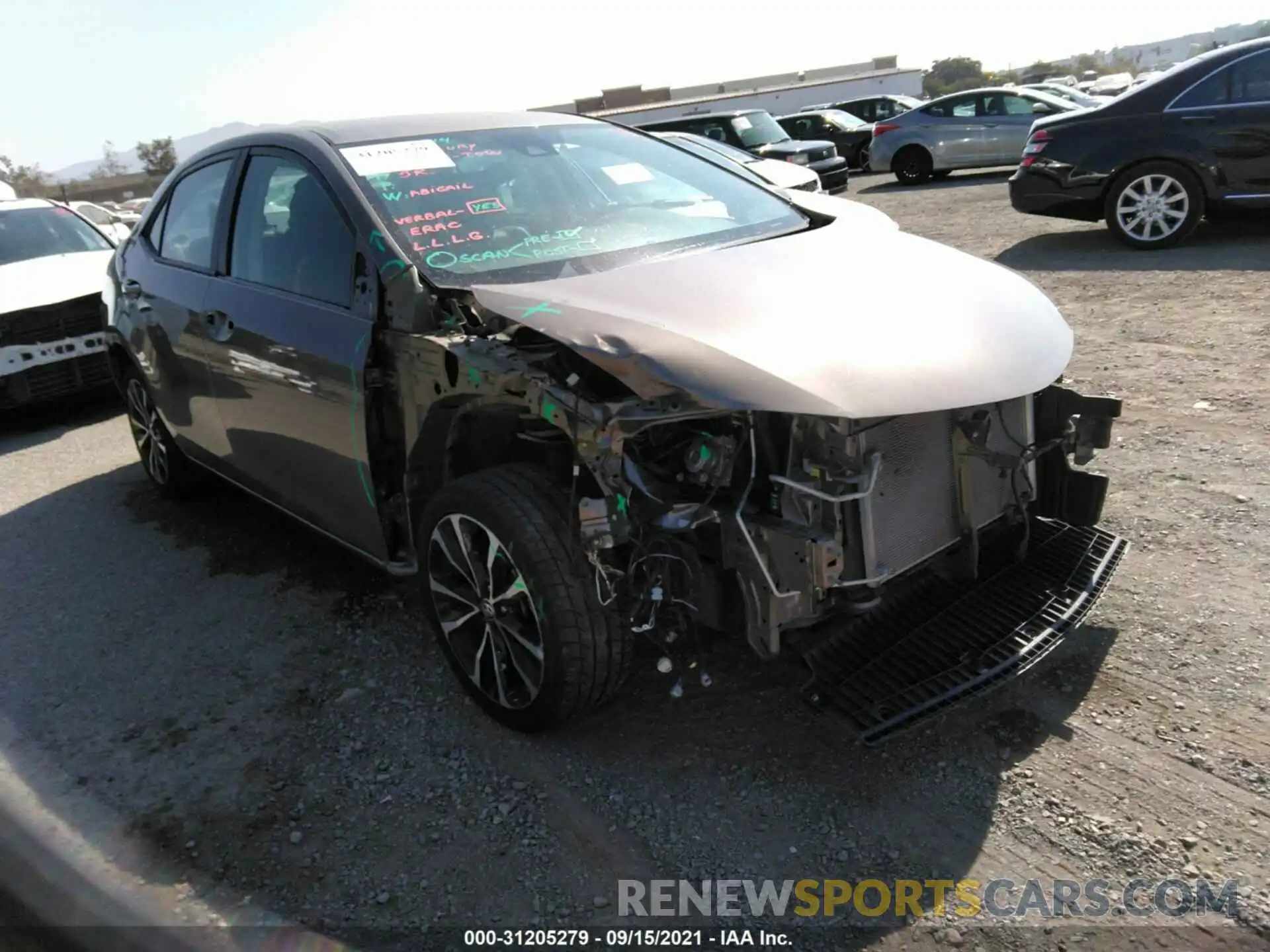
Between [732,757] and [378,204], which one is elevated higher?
[378,204]

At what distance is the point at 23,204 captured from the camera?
830cm

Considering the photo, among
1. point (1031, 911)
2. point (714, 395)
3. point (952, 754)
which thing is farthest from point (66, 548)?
point (1031, 911)

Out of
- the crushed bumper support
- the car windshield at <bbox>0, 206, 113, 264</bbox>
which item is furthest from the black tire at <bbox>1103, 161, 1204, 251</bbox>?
the car windshield at <bbox>0, 206, 113, 264</bbox>

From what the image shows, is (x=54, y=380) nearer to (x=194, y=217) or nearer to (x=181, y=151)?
(x=194, y=217)

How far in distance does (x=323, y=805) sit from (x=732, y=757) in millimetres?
1192

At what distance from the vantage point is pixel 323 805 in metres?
2.78

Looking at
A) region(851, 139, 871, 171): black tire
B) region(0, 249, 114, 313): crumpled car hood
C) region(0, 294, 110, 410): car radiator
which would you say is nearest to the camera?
region(0, 294, 110, 410): car radiator

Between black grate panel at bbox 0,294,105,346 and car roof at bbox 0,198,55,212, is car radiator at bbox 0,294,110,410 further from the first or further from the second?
car roof at bbox 0,198,55,212

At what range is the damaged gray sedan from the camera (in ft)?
8.02

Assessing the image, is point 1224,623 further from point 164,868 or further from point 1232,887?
point 164,868

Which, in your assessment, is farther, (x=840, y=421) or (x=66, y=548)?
(x=66, y=548)

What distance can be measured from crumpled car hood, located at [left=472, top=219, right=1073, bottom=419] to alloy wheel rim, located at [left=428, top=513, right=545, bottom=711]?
69 cm

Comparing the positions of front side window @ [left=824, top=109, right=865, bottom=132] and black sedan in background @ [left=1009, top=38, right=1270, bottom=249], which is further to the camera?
front side window @ [left=824, top=109, right=865, bottom=132]

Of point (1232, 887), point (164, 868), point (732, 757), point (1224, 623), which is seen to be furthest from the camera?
point (1224, 623)
